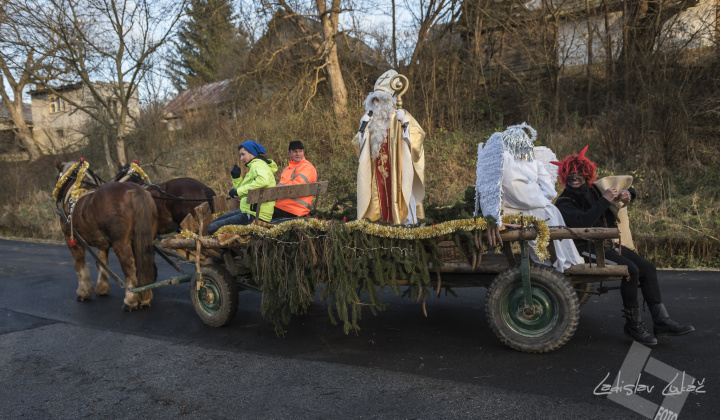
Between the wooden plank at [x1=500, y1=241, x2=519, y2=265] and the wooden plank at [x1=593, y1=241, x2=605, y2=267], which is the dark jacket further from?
the wooden plank at [x1=500, y1=241, x2=519, y2=265]

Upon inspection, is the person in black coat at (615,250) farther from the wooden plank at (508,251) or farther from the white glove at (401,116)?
the white glove at (401,116)

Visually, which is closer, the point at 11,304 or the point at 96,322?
the point at 96,322

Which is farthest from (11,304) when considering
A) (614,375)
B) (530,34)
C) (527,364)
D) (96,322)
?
(530,34)

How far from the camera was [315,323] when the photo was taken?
5.59 metres

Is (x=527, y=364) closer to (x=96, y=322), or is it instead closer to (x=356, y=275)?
(x=356, y=275)

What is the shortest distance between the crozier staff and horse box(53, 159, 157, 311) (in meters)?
2.87

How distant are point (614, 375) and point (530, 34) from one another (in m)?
13.4

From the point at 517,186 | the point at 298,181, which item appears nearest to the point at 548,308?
the point at 517,186

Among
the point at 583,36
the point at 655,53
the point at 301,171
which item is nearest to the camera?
the point at 301,171

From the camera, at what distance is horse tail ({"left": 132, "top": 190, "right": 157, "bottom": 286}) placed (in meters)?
6.24

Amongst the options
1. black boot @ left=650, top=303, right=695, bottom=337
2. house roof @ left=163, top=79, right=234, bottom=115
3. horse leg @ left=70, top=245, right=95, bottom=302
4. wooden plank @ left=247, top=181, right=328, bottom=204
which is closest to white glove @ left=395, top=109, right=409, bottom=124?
wooden plank @ left=247, top=181, right=328, bottom=204

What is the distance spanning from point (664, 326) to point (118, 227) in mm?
6255

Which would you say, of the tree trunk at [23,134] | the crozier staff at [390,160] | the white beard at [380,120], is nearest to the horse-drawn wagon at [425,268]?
the crozier staff at [390,160]

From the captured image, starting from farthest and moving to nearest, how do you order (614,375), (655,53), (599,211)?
(655,53), (599,211), (614,375)
